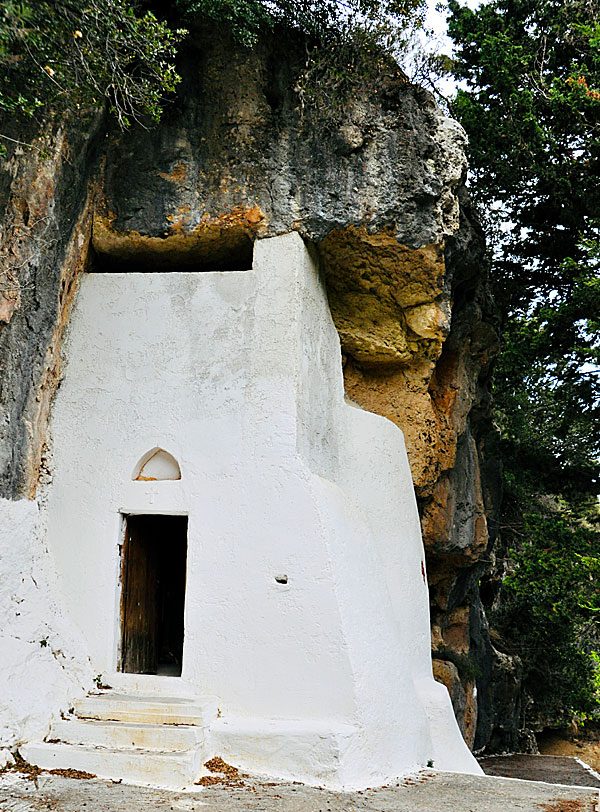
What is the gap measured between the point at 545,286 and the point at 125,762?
Result: 12.9 metres

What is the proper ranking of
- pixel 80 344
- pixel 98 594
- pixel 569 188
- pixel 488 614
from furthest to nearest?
pixel 488 614 < pixel 569 188 < pixel 80 344 < pixel 98 594

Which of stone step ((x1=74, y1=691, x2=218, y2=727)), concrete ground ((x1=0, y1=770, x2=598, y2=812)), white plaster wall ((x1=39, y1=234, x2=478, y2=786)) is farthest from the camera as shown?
white plaster wall ((x1=39, y1=234, x2=478, y2=786))

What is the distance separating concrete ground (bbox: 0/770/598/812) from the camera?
5676 millimetres

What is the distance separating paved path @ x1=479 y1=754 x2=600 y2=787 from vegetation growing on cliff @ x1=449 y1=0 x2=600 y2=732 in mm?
2507

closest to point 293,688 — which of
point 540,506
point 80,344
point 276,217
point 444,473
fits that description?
point 80,344

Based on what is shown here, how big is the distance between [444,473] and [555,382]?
4995mm

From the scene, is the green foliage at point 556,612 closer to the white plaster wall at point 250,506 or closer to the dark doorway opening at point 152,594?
the white plaster wall at point 250,506

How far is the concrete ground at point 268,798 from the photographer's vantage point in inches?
223

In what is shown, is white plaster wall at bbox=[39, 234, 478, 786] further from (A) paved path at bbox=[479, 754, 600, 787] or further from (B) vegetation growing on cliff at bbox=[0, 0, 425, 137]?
(A) paved path at bbox=[479, 754, 600, 787]

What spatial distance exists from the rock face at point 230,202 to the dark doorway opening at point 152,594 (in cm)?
128

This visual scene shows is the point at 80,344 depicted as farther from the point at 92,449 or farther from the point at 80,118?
the point at 80,118

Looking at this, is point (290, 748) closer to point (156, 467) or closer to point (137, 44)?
point (156, 467)

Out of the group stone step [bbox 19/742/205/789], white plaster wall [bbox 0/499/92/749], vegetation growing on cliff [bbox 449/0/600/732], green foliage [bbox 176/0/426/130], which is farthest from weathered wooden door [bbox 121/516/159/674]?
vegetation growing on cliff [bbox 449/0/600/732]

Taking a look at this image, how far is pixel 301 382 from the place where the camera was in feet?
26.4
